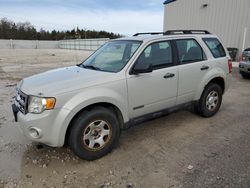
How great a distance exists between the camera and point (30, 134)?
311 cm

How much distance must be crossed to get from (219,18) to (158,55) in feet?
53.4

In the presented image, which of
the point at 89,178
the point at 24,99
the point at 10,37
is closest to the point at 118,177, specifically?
the point at 89,178

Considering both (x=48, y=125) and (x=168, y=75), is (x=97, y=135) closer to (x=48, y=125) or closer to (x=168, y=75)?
(x=48, y=125)

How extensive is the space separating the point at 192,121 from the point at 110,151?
82.8 inches

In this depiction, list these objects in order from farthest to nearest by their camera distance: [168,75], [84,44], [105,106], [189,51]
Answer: [84,44], [189,51], [168,75], [105,106]

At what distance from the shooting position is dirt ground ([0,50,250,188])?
9.66 feet

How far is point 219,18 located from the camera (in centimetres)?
1803

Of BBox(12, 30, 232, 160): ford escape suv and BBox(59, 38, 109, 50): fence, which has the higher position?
BBox(59, 38, 109, 50): fence

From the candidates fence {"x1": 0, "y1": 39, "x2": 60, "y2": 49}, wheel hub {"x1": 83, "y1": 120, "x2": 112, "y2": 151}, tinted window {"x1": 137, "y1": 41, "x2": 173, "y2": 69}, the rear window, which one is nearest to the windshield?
tinted window {"x1": 137, "y1": 41, "x2": 173, "y2": 69}

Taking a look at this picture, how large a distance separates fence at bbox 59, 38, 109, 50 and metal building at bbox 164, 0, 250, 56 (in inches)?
606

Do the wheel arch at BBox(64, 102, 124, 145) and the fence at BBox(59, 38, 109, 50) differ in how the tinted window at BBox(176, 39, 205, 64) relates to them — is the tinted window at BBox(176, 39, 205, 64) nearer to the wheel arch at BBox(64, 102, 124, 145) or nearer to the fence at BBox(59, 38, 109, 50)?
the wheel arch at BBox(64, 102, 124, 145)

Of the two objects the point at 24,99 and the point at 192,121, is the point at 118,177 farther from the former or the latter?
the point at 192,121

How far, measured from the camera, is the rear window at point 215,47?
4.87 metres

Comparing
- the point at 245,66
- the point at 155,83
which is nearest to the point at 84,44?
the point at 245,66
